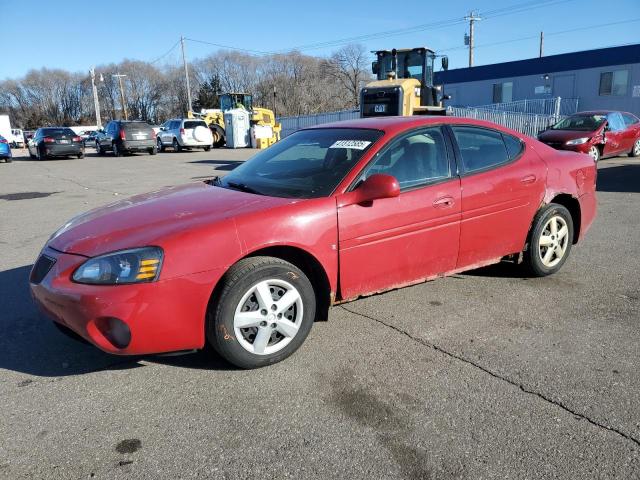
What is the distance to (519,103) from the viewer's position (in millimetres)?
26734

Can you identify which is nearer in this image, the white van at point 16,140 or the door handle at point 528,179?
the door handle at point 528,179

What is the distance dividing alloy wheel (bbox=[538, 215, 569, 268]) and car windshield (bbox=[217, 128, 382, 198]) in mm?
1945

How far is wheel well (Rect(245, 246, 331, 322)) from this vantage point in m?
3.21

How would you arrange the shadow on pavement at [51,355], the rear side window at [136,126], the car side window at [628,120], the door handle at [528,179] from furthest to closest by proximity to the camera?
1. the rear side window at [136,126]
2. the car side window at [628,120]
3. the door handle at [528,179]
4. the shadow on pavement at [51,355]

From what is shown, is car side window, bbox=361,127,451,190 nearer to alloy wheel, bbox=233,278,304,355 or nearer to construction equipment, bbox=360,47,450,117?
alloy wheel, bbox=233,278,304,355

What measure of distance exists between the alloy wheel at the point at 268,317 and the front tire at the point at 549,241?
2429 millimetres

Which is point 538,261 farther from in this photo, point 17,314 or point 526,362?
point 17,314

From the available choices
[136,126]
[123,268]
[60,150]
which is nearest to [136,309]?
[123,268]

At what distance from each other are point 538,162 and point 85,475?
13.4 ft

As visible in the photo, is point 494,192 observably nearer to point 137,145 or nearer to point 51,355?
point 51,355

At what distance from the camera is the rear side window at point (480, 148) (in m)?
4.04

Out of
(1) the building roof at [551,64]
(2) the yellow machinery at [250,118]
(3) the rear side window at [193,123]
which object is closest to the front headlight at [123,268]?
(3) the rear side window at [193,123]

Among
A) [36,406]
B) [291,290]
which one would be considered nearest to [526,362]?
[291,290]

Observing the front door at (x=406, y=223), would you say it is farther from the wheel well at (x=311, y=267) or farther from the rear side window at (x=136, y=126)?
the rear side window at (x=136, y=126)
